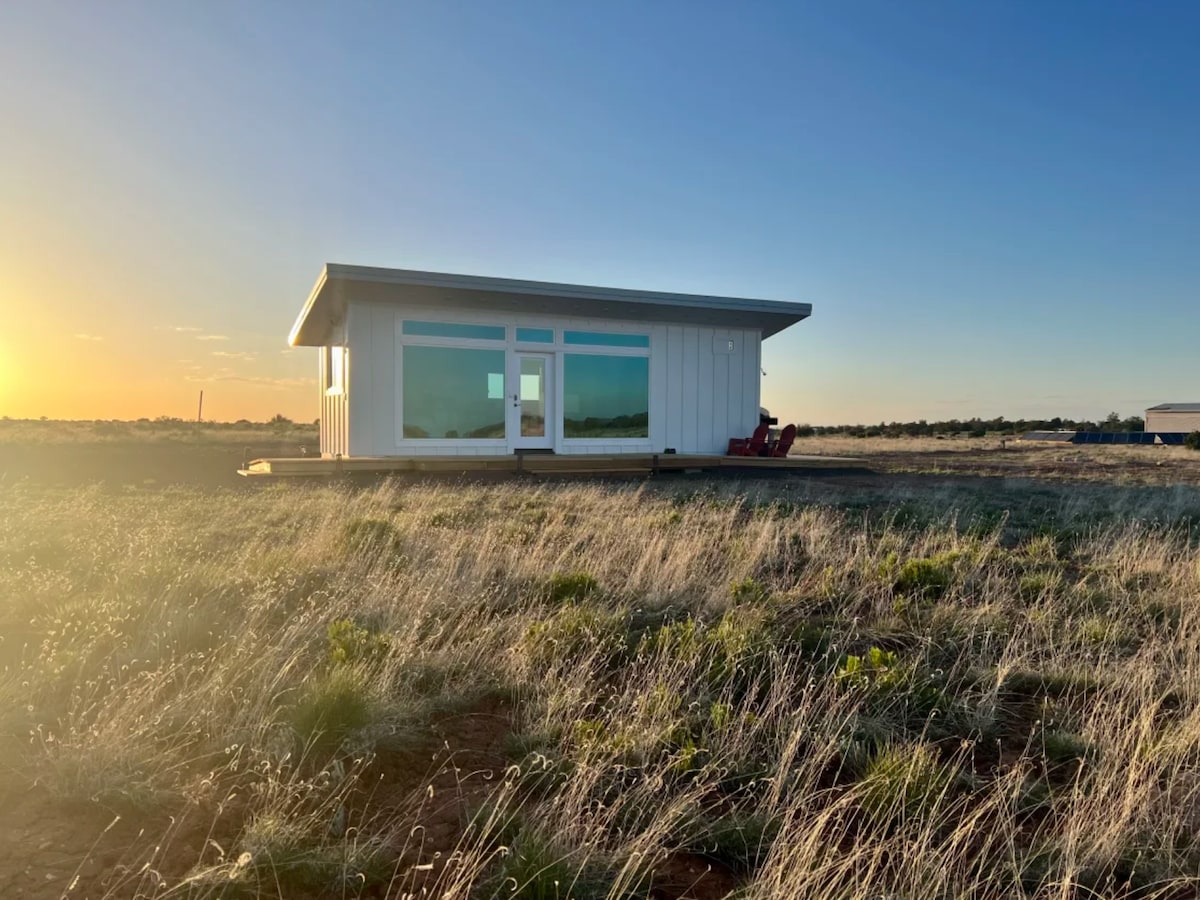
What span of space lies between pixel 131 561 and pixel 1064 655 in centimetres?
605

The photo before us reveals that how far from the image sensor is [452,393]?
A: 14.2 meters

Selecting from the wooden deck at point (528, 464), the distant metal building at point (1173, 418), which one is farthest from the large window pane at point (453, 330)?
the distant metal building at point (1173, 418)

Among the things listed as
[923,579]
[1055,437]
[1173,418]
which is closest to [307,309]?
[923,579]

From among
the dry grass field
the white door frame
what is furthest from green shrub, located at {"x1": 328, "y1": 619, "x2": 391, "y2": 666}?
the white door frame

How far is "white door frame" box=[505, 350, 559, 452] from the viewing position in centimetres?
1461

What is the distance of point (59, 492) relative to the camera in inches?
445

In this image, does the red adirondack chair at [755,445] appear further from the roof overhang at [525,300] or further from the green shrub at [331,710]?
the green shrub at [331,710]

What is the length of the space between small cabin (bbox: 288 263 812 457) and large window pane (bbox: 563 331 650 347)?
0.02 metres

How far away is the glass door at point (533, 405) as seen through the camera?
1471cm

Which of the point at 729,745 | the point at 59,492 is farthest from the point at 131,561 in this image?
the point at 59,492

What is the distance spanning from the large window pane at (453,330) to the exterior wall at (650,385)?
0.37ft

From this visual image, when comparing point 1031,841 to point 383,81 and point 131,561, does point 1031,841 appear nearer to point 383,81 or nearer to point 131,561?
point 131,561

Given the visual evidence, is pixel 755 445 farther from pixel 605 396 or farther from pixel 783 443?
pixel 605 396

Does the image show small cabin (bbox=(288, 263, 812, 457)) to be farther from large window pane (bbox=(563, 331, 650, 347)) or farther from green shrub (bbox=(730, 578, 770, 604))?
green shrub (bbox=(730, 578, 770, 604))
